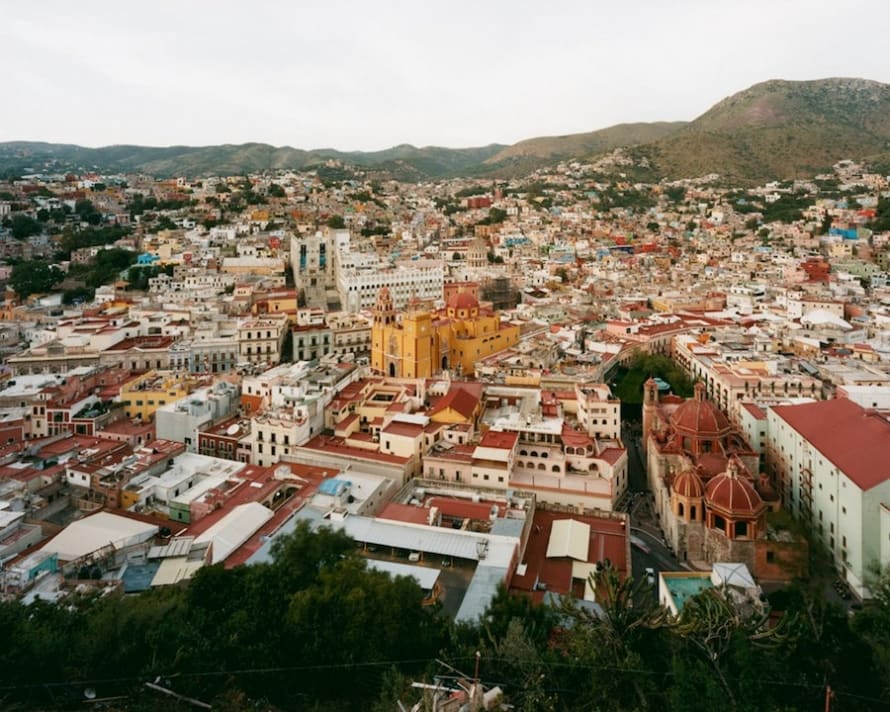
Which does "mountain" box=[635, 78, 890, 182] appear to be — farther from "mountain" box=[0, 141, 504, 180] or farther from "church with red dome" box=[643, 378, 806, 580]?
"church with red dome" box=[643, 378, 806, 580]

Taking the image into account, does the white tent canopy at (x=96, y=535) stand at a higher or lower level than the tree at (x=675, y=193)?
lower

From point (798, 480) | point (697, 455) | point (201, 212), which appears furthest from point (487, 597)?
point (201, 212)

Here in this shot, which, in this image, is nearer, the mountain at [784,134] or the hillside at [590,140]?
the mountain at [784,134]

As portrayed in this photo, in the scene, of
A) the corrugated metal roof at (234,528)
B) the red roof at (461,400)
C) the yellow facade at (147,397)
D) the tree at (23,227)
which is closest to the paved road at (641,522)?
the red roof at (461,400)

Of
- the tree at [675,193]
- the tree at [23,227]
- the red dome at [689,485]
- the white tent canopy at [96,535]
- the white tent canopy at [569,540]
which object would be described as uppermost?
the tree at [675,193]

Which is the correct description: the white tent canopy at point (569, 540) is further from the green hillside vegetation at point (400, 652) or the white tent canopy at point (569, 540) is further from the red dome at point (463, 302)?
the red dome at point (463, 302)

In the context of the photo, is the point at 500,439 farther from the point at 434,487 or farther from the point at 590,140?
the point at 590,140

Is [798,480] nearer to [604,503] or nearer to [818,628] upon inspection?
[604,503]

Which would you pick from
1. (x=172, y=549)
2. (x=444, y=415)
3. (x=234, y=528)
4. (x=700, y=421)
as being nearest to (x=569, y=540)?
(x=700, y=421)

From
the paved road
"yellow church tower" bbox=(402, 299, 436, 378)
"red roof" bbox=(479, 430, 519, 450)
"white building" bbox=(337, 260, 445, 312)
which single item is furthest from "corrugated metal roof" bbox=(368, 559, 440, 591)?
"white building" bbox=(337, 260, 445, 312)
